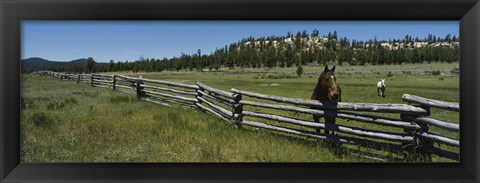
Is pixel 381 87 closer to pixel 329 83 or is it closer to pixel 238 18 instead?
pixel 329 83

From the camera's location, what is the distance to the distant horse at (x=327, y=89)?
4.14 metres

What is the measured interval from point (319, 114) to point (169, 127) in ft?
6.01

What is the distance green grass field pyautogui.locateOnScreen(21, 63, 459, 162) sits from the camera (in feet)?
12.8

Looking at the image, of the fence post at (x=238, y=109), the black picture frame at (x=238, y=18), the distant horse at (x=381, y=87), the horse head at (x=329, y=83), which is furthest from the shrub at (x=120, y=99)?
the distant horse at (x=381, y=87)

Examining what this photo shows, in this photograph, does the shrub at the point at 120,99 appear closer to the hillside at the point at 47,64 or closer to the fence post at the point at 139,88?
the fence post at the point at 139,88

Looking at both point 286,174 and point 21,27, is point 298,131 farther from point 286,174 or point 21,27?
point 21,27

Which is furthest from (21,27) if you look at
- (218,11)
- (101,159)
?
(218,11)

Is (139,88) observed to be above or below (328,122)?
above

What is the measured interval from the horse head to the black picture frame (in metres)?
0.75

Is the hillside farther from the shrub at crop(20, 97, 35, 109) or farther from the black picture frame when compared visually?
the shrub at crop(20, 97, 35, 109)

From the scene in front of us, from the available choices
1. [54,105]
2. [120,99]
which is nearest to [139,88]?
[120,99]

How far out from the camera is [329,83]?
13.7 ft
